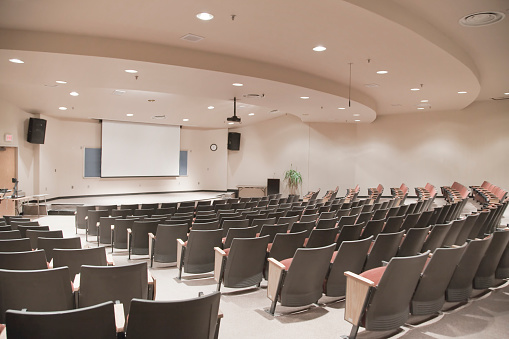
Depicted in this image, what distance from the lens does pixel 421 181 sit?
53.1 ft

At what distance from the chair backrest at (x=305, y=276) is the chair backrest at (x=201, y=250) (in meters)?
1.68

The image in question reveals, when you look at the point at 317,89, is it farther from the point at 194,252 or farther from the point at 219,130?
the point at 219,130

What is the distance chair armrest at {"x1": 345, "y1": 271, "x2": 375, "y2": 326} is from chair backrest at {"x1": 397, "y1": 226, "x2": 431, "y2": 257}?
66.0 inches

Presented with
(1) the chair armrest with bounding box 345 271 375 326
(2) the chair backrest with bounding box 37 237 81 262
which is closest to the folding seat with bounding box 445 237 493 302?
(1) the chair armrest with bounding box 345 271 375 326

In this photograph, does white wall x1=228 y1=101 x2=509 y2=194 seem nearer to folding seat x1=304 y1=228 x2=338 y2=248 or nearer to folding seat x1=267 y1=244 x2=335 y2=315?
folding seat x1=304 y1=228 x2=338 y2=248

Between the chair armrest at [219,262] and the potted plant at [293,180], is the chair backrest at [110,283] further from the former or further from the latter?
the potted plant at [293,180]

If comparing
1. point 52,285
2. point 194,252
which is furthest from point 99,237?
point 52,285

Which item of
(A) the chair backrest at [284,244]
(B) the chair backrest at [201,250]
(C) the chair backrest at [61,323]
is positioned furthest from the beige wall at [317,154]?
(C) the chair backrest at [61,323]

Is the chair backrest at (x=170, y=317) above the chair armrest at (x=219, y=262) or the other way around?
above

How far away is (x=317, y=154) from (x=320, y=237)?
12.9m

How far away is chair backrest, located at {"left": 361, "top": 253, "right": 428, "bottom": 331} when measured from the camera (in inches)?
123

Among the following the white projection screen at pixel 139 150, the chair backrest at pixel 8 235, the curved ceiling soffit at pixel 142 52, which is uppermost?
the curved ceiling soffit at pixel 142 52

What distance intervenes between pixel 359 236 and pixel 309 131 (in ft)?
40.6

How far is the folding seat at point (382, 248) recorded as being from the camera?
4367mm
